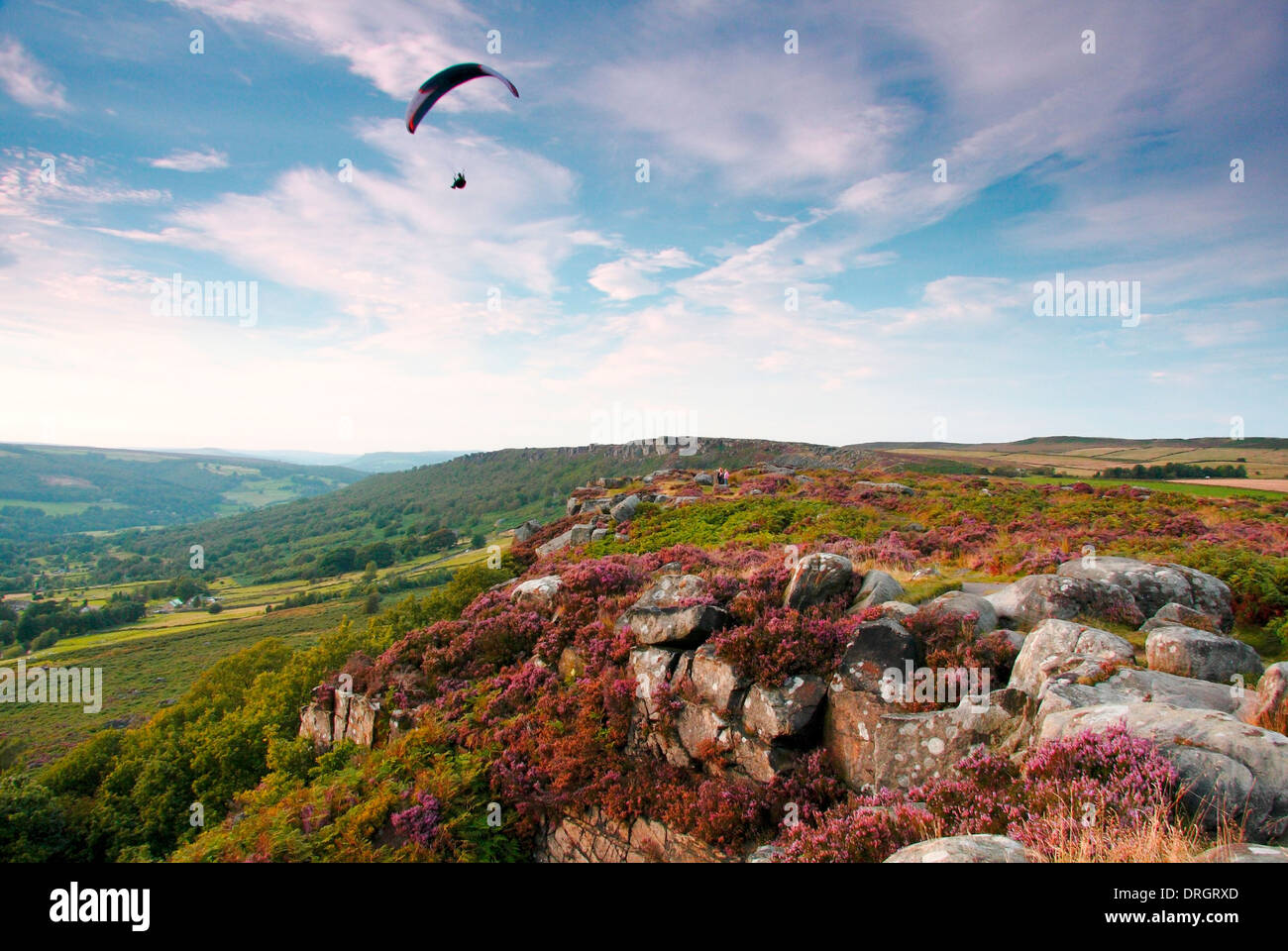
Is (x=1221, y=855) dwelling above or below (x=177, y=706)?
above

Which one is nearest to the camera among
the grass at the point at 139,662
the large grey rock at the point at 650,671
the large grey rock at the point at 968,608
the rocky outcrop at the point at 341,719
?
the large grey rock at the point at 968,608

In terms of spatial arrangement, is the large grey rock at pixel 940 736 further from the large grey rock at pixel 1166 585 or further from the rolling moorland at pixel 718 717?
the large grey rock at pixel 1166 585

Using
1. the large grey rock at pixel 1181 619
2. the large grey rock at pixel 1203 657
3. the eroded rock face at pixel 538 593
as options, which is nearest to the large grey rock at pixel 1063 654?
the large grey rock at pixel 1203 657

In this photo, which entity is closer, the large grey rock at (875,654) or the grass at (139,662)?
the large grey rock at (875,654)

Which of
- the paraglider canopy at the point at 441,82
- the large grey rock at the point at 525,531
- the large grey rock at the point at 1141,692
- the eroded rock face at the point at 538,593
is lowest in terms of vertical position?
the large grey rock at the point at 525,531

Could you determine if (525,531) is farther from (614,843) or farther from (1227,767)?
(1227,767)

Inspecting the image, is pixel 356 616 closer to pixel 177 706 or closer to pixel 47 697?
pixel 47 697
